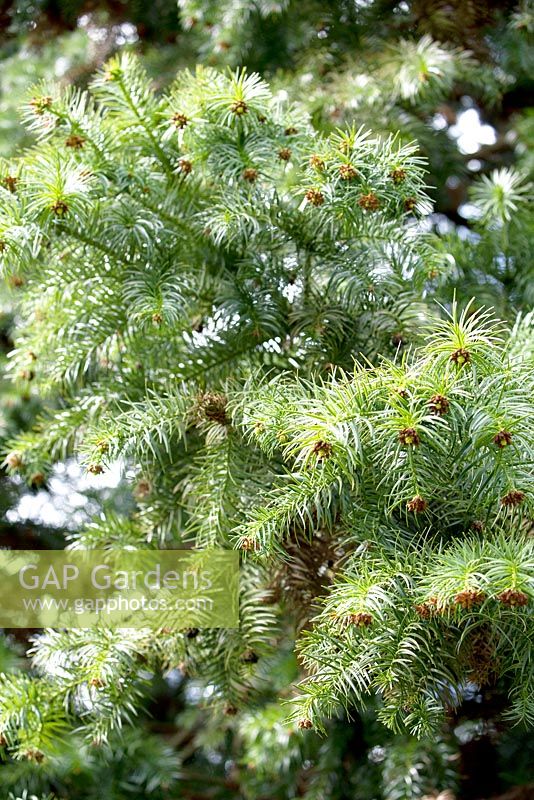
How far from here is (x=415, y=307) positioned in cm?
84

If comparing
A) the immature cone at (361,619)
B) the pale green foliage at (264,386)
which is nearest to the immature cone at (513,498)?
the pale green foliage at (264,386)

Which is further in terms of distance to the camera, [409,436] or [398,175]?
[398,175]

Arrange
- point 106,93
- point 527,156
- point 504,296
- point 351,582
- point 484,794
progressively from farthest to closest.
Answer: point 527,156 → point 484,794 → point 504,296 → point 106,93 → point 351,582

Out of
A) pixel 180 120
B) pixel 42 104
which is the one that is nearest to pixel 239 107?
pixel 180 120

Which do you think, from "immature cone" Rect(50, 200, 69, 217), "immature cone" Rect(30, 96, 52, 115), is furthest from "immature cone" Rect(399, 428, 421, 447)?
"immature cone" Rect(30, 96, 52, 115)

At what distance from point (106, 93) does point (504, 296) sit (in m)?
0.50

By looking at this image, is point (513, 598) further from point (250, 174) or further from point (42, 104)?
point (42, 104)

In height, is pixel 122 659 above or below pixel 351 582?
below

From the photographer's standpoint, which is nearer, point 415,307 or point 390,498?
point 390,498

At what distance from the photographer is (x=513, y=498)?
0.59 metres

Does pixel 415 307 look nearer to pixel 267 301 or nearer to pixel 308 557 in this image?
pixel 267 301

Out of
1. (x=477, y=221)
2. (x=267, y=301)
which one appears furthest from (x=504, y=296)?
(x=267, y=301)

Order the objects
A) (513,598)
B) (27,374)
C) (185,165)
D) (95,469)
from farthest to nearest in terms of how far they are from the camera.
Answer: (27,374) → (185,165) → (95,469) → (513,598)

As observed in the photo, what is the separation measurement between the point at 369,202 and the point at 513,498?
0.29 metres
